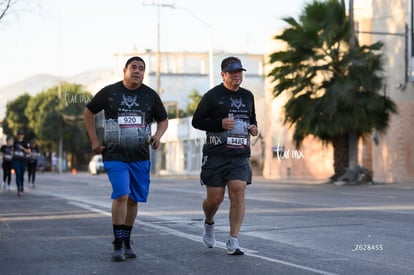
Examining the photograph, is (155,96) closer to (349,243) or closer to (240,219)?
(240,219)

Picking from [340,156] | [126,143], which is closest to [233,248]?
[126,143]

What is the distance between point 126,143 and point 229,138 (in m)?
1.07

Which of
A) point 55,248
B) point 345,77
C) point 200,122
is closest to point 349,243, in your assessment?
point 200,122

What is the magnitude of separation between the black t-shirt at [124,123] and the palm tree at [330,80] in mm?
23509

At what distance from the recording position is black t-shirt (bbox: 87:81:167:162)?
880 centimetres

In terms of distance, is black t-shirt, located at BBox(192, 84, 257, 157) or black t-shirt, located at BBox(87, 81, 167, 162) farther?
black t-shirt, located at BBox(192, 84, 257, 157)

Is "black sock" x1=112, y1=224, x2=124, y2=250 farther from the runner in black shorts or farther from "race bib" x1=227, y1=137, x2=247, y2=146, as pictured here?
"race bib" x1=227, y1=137, x2=247, y2=146

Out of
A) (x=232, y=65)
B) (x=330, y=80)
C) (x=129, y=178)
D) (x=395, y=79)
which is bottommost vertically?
(x=129, y=178)

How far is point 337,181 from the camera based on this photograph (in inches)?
1342

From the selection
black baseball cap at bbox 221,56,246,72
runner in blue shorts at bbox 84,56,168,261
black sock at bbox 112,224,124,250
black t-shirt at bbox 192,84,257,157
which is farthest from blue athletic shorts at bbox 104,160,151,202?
black baseball cap at bbox 221,56,246,72

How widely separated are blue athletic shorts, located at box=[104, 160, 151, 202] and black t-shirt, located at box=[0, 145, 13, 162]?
638 inches

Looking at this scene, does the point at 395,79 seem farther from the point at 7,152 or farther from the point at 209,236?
the point at 209,236

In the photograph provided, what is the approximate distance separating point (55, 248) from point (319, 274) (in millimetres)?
3588

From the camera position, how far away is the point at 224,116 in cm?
915
